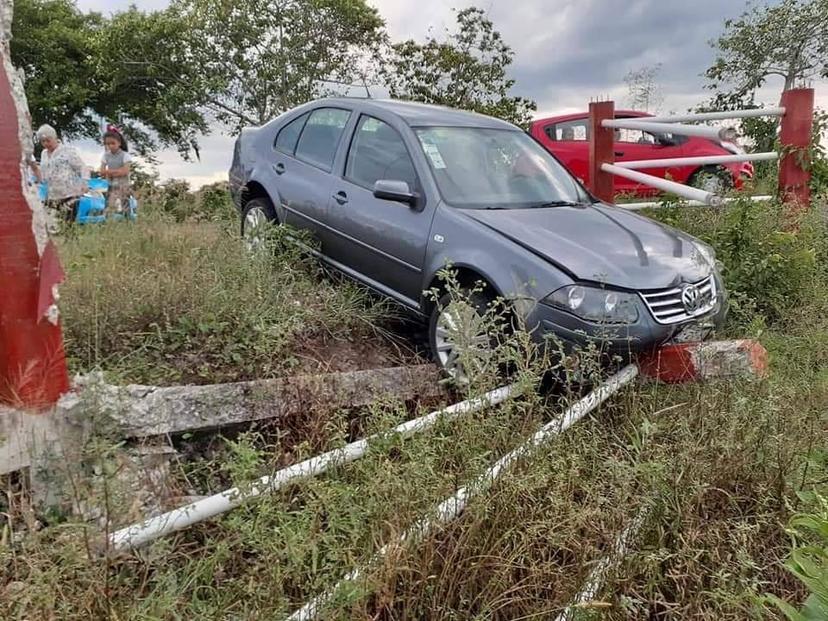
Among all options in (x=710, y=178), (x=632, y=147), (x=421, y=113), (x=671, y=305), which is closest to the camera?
(x=671, y=305)

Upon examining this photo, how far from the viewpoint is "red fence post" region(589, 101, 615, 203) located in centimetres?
647

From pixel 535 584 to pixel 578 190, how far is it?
3.30m

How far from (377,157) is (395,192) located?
0.68 metres

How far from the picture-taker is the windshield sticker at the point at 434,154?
4.38 metres

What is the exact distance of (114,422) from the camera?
2.61 metres

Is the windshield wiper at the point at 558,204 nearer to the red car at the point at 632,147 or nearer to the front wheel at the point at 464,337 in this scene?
the front wheel at the point at 464,337

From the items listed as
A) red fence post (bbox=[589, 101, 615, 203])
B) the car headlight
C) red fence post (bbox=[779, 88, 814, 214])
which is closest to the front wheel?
the car headlight

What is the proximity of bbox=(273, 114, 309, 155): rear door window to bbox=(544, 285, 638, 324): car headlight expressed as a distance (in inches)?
116

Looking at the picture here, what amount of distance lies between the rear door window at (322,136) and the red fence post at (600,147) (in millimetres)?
2718

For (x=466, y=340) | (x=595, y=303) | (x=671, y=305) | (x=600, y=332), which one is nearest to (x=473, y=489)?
(x=466, y=340)

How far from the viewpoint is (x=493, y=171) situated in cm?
455

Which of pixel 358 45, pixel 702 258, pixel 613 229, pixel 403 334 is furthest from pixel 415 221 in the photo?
pixel 358 45

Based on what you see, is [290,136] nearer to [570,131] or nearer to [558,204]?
[558,204]

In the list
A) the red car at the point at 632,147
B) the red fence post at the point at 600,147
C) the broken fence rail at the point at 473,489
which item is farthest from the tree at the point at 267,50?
the broken fence rail at the point at 473,489
